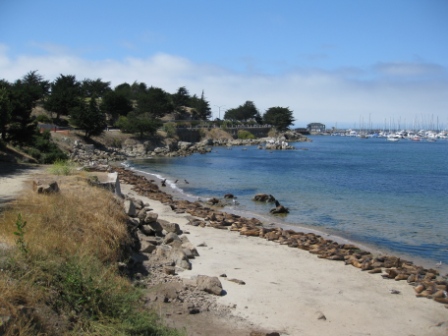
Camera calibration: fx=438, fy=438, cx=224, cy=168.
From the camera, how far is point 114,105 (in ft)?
288

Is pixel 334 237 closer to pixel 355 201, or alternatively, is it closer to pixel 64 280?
pixel 355 201

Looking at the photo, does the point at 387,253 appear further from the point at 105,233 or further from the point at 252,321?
the point at 105,233

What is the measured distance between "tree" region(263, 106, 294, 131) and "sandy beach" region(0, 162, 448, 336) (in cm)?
12449

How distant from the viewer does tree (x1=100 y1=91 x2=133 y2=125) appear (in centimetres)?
8664

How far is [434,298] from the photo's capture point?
12055mm

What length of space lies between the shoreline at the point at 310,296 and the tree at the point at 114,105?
75215mm

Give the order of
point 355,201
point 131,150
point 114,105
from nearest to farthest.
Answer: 1. point 355,201
2. point 131,150
3. point 114,105

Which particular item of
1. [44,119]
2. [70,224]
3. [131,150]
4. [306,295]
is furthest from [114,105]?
[306,295]

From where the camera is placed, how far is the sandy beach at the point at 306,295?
991 cm

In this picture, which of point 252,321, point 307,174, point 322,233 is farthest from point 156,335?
point 307,174

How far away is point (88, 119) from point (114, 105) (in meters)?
24.9

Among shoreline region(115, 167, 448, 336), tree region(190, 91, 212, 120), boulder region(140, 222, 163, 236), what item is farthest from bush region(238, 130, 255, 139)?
boulder region(140, 222, 163, 236)

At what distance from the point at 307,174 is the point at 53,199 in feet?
128

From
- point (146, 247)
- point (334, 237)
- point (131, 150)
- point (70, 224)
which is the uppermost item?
point (131, 150)
